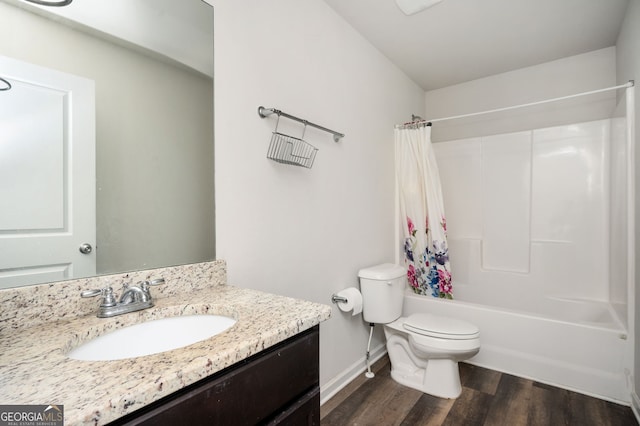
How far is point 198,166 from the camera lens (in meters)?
1.28

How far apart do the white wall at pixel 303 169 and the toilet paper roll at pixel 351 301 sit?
6cm

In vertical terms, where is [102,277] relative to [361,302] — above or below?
above

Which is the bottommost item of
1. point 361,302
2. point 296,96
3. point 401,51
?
point 361,302

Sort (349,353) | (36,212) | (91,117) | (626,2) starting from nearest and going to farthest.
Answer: (36,212), (91,117), (626,2), (349,353)

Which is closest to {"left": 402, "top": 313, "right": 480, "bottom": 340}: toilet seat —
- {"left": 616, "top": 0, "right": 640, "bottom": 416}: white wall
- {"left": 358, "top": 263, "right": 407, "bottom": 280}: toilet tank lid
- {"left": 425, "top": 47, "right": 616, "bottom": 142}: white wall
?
{"left": 358, "top": 263, "right": 407, "bottom": 280}: toilet tank lid

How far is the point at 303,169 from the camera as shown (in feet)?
5.82

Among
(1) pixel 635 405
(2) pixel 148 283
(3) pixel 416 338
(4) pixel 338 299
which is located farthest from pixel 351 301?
(1) pixel 635 405

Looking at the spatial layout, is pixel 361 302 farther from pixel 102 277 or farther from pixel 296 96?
pixel 102 277

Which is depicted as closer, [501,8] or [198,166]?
[198,166]

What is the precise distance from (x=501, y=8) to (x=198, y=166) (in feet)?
6.99

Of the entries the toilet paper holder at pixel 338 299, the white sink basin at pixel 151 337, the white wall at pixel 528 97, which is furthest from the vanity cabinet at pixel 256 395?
the white wall at pixel 528 97

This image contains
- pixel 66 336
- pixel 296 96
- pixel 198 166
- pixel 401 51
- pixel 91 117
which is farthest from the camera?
pixel 401 51

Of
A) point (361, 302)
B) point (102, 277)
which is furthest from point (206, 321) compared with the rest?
point (361, 302)

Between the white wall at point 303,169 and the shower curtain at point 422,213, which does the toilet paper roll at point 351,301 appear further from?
the shower curtain at point 422,213
